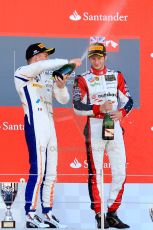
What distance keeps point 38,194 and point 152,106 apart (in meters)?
0.92

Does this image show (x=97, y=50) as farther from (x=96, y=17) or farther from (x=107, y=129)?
(x=107, y=129)

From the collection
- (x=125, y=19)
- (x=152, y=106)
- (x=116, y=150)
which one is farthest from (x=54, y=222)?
(x=125, y=19)

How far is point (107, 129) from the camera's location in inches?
229

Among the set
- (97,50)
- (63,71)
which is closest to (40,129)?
(63,71)

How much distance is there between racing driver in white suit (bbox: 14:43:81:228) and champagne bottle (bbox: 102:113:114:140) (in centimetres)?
27

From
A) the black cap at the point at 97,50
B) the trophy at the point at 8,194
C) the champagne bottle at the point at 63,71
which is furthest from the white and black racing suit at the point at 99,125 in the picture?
the trophy at the point at 8,194

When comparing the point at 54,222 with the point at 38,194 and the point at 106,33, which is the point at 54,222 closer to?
the point at 38,194

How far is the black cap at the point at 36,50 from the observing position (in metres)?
5.88

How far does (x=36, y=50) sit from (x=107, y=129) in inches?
25.5

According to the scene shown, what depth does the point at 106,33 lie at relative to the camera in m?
5.99

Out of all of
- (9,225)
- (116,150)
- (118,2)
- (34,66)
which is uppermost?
(118,2)

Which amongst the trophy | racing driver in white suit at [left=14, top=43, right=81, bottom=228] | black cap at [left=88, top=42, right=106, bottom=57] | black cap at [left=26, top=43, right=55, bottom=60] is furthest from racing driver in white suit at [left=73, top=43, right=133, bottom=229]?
the trophy

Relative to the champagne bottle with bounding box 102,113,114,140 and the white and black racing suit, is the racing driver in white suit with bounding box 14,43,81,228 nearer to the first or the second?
the white and black racing suit

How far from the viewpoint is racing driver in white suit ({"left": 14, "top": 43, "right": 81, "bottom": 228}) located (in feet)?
18.5
